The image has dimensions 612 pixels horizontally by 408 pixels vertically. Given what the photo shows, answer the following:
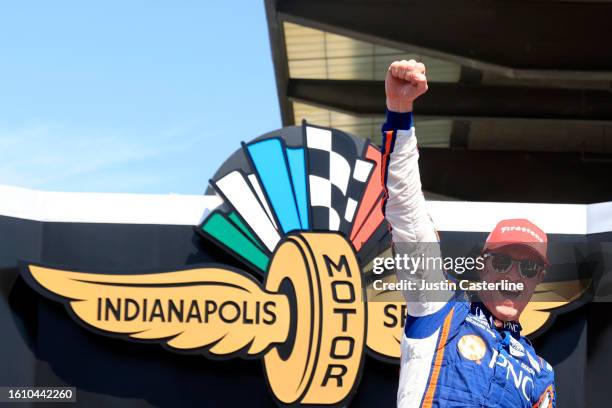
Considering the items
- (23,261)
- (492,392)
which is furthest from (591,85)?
(492,392)

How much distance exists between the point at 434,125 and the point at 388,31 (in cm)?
721

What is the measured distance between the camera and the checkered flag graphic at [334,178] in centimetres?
856

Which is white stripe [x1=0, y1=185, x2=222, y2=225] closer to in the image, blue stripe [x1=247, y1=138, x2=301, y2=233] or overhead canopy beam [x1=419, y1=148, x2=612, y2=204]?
blue stripe [x1=247, y1=138, x2=301, y2=233]

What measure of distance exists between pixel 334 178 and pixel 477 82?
12.2 meters

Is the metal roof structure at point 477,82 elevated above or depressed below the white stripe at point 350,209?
above

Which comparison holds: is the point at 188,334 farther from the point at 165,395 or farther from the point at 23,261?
the point at 23,261

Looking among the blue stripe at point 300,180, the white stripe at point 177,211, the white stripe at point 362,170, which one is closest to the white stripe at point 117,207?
the white stripe at point 177,211

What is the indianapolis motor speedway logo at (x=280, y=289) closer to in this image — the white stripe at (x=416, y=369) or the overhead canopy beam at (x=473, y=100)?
the white stripe at (x=416, y=369)

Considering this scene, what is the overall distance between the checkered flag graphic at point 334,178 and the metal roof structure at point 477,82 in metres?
7.11

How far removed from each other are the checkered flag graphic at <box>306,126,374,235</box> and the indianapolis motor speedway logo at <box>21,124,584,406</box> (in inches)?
0.5

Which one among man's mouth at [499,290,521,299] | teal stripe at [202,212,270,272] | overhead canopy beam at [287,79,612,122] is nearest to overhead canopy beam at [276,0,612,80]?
overhead canopy beam at [287,79,612,122]

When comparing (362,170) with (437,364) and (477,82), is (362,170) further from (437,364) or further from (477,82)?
(477,82)

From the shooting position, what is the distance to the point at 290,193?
8.59 meters

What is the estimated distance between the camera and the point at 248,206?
28.0ft
